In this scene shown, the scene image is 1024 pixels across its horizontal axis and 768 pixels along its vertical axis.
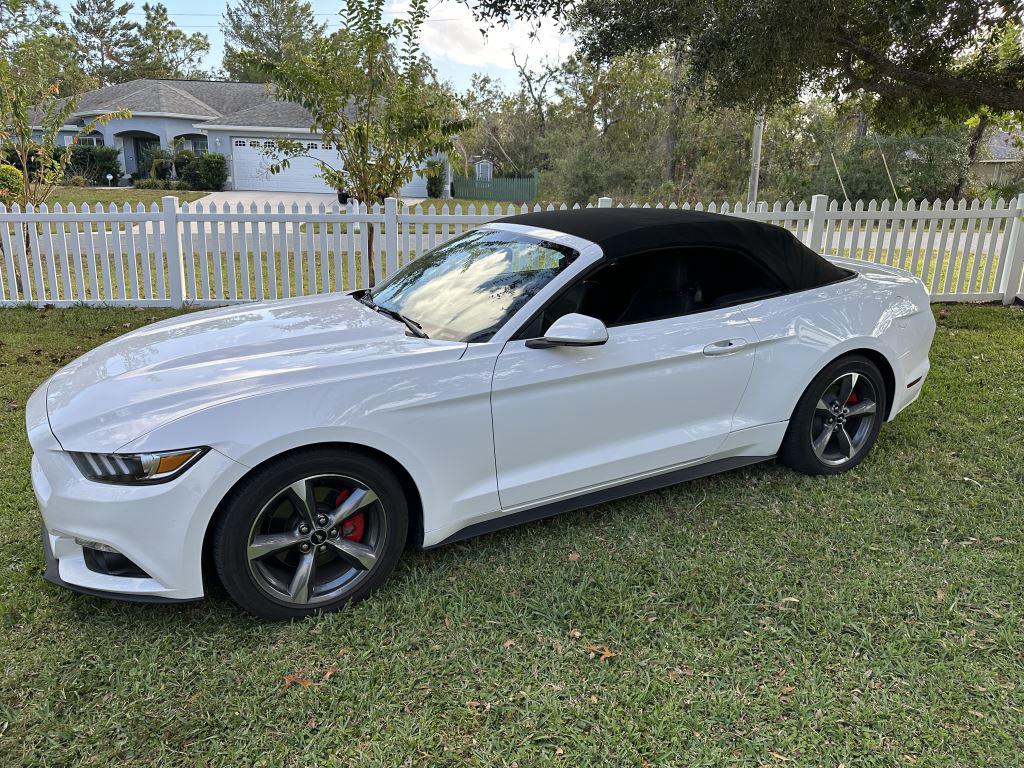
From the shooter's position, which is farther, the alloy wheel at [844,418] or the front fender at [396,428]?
the alloy wheel at [844,418]

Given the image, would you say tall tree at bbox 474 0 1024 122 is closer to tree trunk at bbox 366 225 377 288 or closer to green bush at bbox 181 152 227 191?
tree trunk at bbox 366 225 377 288

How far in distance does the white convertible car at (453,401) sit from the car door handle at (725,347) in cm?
1

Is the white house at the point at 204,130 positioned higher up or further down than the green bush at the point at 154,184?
higher up

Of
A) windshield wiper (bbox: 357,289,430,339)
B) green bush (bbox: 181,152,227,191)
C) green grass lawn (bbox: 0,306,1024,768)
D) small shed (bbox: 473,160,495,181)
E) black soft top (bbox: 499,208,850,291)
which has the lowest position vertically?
green grass lawn (bbox: 0,306,1024,768)

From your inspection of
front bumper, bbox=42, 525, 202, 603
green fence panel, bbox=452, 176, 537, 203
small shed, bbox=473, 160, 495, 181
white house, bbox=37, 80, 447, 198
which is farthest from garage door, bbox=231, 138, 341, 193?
front bumper, bbox=42, 525, 202, 603

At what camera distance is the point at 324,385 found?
285 cm

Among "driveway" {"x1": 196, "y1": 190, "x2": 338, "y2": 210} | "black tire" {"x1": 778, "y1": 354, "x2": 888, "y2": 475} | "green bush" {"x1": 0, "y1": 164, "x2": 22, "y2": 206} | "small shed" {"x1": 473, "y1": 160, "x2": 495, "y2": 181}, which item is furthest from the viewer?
"small shed" {"x1": 473, "y1": 160, "x2": 495, "y2": 181}

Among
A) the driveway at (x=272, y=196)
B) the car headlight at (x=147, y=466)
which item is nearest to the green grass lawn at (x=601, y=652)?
the car headlight at (x=147, y=466)

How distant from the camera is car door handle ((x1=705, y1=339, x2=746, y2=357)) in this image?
363 cm

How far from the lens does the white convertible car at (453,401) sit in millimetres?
Result: 2680

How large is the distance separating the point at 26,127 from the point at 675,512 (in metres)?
9.76

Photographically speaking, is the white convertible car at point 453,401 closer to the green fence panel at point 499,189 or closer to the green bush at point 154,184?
the green bush at point 154,184

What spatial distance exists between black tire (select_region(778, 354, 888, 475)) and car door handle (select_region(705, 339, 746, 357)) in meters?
0.64

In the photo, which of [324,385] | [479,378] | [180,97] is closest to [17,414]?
[324,385]
